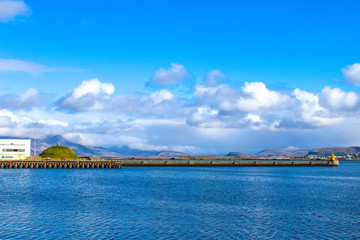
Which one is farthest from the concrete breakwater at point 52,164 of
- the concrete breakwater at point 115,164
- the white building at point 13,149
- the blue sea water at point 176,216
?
the blue sea water at point 176,216

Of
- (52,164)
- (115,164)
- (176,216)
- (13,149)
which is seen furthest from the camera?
(115,164)

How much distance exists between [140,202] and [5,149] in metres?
116

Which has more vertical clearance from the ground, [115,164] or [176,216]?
[115,164]

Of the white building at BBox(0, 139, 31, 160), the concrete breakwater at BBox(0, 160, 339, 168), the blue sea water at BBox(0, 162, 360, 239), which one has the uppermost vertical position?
the white building at BBox(0, 139, 31, 160)

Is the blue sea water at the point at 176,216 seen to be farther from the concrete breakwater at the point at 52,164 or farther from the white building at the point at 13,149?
the white building at the point at 13,149

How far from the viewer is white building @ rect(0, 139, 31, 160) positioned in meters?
143

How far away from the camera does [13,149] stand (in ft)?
480

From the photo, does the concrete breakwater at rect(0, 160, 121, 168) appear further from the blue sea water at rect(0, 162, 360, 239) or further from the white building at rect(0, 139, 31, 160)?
the blue sea water at rect(0, 162, 360, 239)

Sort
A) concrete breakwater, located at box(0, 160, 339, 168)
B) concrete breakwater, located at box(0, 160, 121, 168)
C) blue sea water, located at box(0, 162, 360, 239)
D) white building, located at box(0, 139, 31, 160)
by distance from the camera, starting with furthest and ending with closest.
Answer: white building, located at box(0, 139, 31, 160), concrete breakwater, located at box(0, 160, 339, 168), concrete breakwater, located at box(0, 160, 121, 168), blue sea water, located at box(0, 162, 360, 239)

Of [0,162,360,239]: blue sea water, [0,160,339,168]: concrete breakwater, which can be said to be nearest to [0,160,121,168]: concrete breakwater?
[0,160,339,168]: concrete breakwater

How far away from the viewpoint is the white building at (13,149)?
471 feet

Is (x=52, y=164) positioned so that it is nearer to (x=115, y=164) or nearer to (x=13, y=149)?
(x=13, y=149)

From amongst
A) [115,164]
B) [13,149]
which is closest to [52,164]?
[13,149]

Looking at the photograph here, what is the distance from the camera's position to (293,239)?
1215 inches
